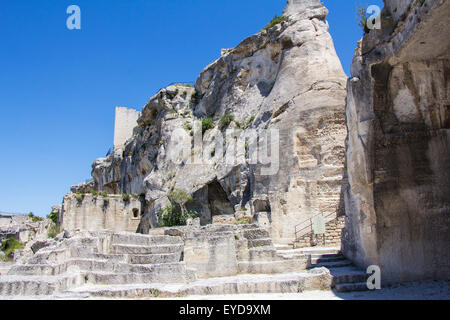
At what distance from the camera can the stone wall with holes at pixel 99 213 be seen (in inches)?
1196

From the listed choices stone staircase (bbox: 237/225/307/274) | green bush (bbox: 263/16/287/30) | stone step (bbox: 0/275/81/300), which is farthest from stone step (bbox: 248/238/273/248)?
green bush (bbox: 263/16/287/30)

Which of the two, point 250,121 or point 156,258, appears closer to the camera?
point 156,258

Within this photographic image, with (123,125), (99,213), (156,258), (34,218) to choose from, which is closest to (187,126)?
(99,213)

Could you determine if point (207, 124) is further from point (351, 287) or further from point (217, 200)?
point (351, 287)

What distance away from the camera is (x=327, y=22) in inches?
1027

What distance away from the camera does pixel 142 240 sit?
12.8m

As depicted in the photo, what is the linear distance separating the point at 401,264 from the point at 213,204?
67.0ft

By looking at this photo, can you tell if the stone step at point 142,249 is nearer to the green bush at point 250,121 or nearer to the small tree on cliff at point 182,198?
the small tree on cliff at point 182,198

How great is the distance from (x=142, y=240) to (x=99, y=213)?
20.7 metres
